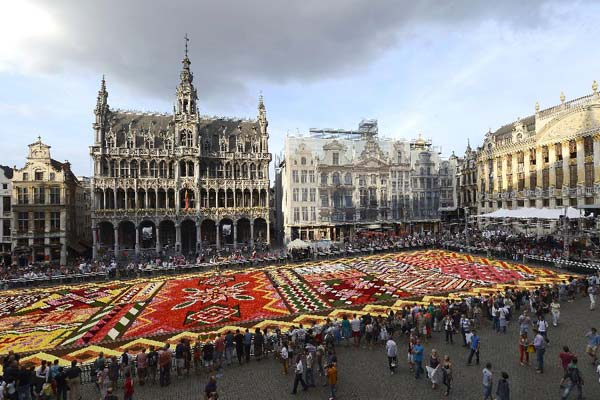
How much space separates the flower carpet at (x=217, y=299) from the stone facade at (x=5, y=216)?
20.3 metres

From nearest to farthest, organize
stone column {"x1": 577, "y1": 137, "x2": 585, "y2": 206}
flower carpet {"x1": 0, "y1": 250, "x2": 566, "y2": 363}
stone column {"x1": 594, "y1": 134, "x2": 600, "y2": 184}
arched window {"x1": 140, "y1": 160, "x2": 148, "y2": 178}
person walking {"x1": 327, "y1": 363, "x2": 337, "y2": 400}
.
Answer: person walking {"x1": 327, "y1": 363, "x2": 337, "y2": 400} < flower carpet {"x1": 0, "y1": 250, "x2": 566, "y2": 363} < stone column {"x1": 594, "y1": 134, "x2": 600, "y2": 184} < stone column {"x1": 577, "y1": 137, "x2": 585, "y2": 206} < arched window {"x1": 140, "y1": 160, "x2": 148, "y2": 178}

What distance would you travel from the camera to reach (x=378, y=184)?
6191 centimetres

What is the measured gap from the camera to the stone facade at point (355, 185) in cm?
5797

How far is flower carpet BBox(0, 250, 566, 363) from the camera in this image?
19.0m

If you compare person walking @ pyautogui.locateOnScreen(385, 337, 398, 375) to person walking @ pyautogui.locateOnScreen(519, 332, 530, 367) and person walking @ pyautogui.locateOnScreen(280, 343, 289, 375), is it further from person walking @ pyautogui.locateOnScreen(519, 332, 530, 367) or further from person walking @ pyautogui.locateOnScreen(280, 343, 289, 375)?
person walking @ pyautogui.locateOnScreen(519, 332, 530, 367)

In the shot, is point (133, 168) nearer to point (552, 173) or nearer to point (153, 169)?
point (153, 169)

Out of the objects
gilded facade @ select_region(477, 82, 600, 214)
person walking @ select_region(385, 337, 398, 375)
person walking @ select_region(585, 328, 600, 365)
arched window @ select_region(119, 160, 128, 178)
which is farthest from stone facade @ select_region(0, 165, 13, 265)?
gilded facade @ select_region(477, 82, 600, 214)

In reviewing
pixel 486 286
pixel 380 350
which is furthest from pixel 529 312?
pixel 380 350

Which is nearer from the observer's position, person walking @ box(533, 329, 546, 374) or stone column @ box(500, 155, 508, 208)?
person walking @ box(533, 329, 546, 374)

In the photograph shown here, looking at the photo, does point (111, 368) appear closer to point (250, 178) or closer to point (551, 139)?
point (250, 178)

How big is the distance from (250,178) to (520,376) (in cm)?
4833

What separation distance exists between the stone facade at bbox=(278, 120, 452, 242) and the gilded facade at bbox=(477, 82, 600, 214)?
31.3ft

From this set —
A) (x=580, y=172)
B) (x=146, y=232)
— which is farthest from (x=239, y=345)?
(x=580, y=172)

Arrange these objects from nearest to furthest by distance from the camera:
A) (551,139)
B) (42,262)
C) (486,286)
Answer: (486,286)
(42,262)
(551,139)
